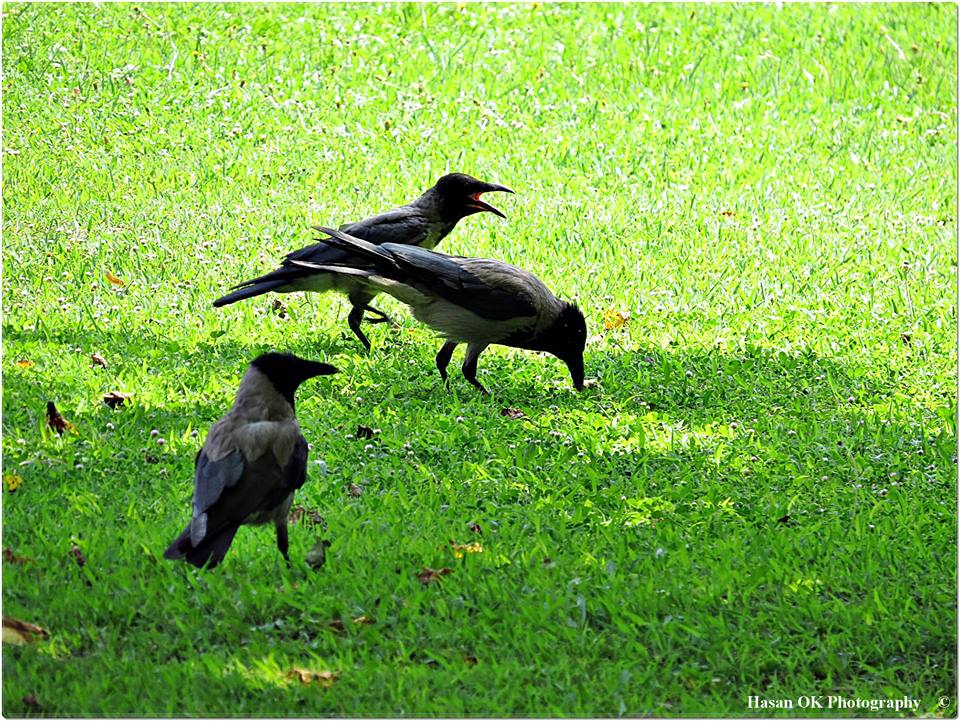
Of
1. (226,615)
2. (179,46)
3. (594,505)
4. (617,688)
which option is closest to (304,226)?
(179,46)

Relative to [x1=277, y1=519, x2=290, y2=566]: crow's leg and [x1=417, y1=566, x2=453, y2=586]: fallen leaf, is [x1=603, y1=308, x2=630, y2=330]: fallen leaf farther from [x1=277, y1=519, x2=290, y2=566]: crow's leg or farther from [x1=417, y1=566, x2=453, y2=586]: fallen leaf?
[x1=277, y1=519, x2=290, y2=566]: crow's leg

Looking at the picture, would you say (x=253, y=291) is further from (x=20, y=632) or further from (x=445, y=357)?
(x=20, y=632)

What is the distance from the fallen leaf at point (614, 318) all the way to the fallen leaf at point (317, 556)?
14.1 ft

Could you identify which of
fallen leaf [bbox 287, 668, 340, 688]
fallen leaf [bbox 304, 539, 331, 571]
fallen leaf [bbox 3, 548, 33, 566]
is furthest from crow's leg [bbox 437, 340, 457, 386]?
fallen leaf [bbox 287, 668, 340, 688]

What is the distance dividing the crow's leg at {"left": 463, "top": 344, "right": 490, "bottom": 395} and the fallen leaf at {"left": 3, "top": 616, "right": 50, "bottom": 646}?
3751 millimetres

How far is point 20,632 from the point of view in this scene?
536cm

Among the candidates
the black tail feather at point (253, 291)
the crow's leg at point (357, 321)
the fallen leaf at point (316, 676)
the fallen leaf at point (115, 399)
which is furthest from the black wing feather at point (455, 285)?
the fallen leaf at point (316, 676)

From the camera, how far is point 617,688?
5.23 meters

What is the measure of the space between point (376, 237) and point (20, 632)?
437cm

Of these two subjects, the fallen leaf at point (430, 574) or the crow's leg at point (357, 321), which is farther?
the crow's leg at point (357, 321)

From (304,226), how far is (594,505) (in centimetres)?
522

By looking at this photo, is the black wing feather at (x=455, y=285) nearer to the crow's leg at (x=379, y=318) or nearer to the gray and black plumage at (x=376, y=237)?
the gray and black plumage at (x=376, y=237)

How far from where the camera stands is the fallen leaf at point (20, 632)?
5328mm

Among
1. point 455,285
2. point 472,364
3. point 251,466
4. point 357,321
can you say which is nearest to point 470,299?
point 455,285
